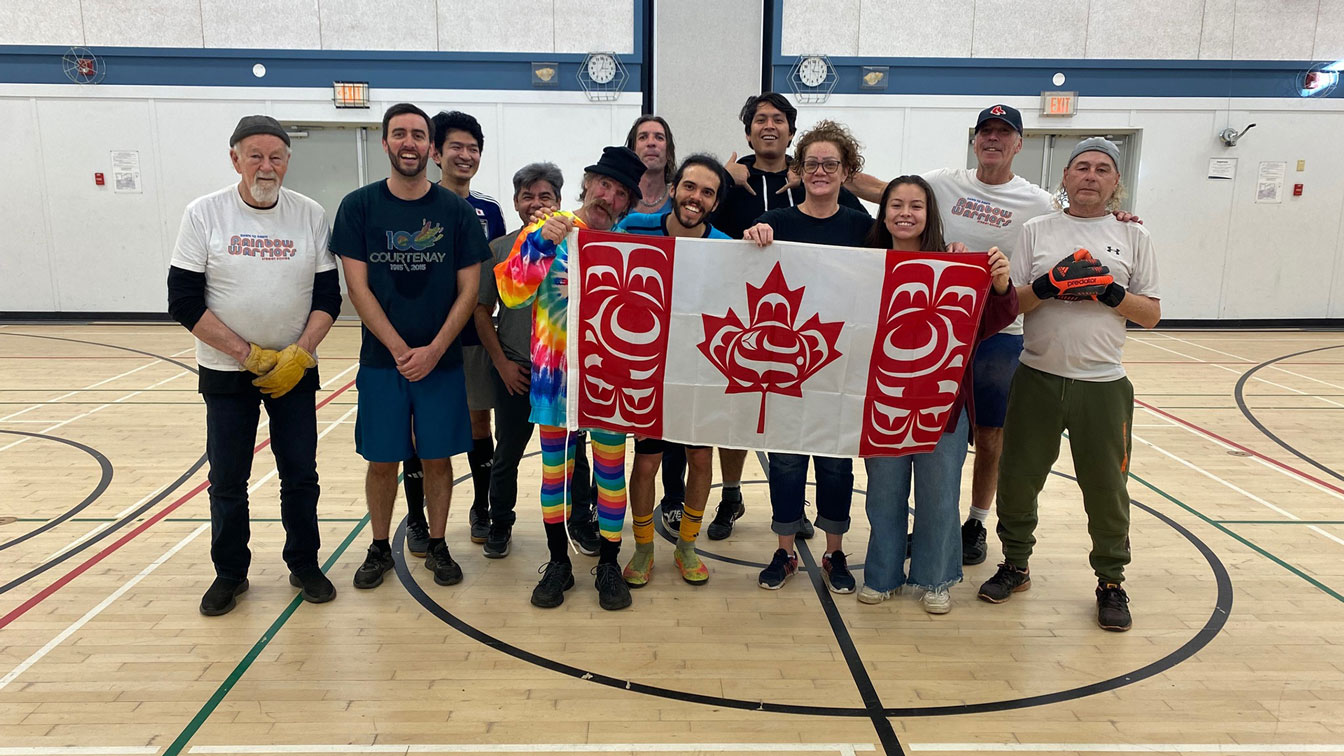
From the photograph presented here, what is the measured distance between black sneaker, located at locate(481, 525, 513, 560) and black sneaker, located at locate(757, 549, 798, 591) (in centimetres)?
117

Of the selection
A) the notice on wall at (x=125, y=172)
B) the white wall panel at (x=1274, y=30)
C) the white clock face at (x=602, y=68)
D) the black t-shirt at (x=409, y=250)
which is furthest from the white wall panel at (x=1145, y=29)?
the notice on wall at (x=125, y=172)

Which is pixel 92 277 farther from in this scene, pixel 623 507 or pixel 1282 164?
pixel 1282 164

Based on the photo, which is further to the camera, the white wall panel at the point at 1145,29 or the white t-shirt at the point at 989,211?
the white wall panel at the point at 1145,29

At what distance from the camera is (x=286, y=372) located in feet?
9.93

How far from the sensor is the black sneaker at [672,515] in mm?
4094

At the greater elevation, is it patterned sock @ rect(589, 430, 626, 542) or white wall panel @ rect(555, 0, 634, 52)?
white wall panel @ rect(555, 0, 634, 52)

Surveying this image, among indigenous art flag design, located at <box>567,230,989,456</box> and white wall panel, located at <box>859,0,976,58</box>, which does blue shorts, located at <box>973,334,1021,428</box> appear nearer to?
indigenous art flag design, located at <box>567,230,989,456</box>

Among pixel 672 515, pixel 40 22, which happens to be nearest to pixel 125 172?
pixel 40 22

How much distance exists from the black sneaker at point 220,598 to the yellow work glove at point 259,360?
0.87 m

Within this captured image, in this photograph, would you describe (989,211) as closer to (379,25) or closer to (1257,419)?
(1257,419)

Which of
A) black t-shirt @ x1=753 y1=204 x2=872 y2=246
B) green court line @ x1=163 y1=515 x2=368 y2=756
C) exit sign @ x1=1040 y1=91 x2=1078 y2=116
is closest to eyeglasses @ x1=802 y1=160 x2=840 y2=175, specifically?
black t-shirt @ x1=753 y1=204 x2=872 y2=246

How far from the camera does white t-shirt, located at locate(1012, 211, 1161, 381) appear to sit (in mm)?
2998

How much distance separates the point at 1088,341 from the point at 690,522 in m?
1.71

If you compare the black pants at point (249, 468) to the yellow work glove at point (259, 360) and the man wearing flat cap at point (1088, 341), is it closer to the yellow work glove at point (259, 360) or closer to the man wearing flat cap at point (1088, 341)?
the yellow work glove at point (259, 360)
